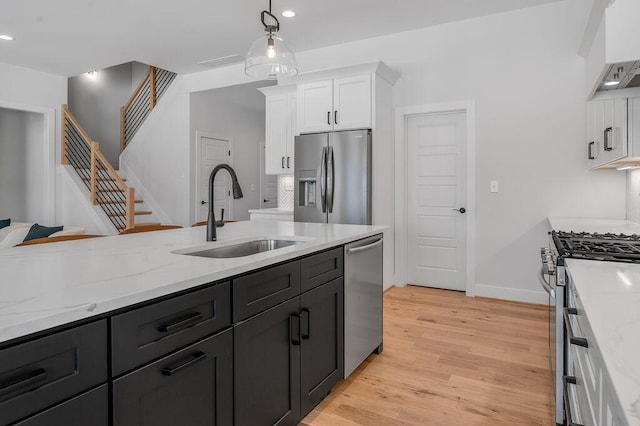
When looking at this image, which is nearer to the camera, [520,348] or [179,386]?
[179,386]

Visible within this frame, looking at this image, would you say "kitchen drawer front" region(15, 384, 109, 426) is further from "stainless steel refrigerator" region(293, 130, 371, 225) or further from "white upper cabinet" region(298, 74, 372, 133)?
"white upper cabinet" region(298, 74, 372, 133)

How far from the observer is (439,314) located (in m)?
3.64

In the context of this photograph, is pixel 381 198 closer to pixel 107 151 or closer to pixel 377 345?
pixel 377 345

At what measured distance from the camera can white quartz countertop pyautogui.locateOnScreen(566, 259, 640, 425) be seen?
1.93ft

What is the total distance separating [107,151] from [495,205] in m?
7.15

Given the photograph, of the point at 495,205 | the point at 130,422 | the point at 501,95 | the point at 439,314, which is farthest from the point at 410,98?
the point at 130,422

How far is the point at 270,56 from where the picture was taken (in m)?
2.84

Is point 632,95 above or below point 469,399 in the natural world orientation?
above

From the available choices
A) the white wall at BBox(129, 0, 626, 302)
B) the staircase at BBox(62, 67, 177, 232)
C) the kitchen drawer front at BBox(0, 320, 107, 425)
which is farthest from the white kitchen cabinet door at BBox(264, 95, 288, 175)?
the kitchen drawer front at BBox(0, 320, 107, 425)

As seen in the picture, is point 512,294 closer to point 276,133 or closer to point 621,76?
point 621,76

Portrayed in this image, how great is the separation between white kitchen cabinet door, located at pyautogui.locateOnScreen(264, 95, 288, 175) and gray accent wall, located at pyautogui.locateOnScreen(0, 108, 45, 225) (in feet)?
12.2

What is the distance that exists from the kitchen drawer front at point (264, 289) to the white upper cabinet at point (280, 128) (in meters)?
3.34

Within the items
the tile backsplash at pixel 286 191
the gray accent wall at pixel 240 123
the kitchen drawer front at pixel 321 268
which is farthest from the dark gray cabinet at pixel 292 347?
the gray accent wall at pixel 240 123

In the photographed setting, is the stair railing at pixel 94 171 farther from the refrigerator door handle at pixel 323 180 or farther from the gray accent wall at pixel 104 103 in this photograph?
the refrigerator door handle at pixel 323 180
